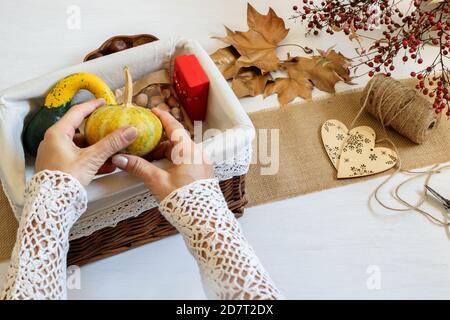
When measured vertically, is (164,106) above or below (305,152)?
above

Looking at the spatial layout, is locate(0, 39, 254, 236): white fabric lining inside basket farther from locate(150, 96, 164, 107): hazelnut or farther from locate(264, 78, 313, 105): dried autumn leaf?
locate(264, 78, 313, 105): dried autumn leaf

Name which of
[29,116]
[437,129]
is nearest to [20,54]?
[29,116]

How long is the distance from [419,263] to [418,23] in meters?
0.43

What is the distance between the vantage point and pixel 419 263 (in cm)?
85

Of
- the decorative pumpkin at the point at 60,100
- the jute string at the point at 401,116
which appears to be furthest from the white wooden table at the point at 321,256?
the decorative pumpkin at the point at 60,100

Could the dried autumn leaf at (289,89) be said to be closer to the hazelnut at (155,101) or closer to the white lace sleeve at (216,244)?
the hazelnut at (155,101)

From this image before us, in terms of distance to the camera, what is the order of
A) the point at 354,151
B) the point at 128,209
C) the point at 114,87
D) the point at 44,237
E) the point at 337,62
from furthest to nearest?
the point at 337,62 → the point at 354,151 → the point at 114,87 → the point at 128,209 → the point at 44,237

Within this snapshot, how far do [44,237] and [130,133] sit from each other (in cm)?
17

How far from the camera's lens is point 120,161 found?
67 centimetres

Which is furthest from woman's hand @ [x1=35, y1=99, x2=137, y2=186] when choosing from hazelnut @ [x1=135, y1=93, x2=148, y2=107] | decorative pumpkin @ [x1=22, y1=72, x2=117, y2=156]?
hazelnut @ [x1=135, y1=93, x2=148, y2=107]

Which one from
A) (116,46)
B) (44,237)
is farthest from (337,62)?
(44,237)

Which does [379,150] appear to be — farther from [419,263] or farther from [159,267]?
[159,267]

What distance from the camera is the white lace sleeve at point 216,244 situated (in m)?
0.60

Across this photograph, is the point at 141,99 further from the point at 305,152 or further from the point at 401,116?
the point at 401,116
